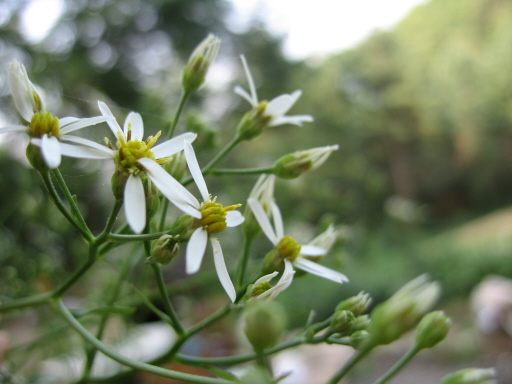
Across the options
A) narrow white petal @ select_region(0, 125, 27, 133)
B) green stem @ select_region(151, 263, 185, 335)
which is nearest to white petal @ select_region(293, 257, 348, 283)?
green stem @ select_region(151, 263, 185, 335)

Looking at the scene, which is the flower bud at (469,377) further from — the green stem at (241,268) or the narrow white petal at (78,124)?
the narrow white petal at (78,124)

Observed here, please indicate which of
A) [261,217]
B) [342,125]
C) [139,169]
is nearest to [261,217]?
[261,217]

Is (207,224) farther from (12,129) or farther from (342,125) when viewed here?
(342,125)

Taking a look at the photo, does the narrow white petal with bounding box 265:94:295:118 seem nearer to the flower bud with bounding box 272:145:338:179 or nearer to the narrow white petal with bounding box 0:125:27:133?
the flower bud with bounding box 272:145:338:179

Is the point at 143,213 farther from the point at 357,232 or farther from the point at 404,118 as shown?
the point at 404,118

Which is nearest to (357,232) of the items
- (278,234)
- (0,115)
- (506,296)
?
(0,115)

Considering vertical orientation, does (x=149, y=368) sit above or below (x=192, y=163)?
below

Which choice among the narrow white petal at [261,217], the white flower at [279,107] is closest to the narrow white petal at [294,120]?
the white flower at [279,107]

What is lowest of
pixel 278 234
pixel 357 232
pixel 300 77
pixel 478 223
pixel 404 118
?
pixel 478 223
